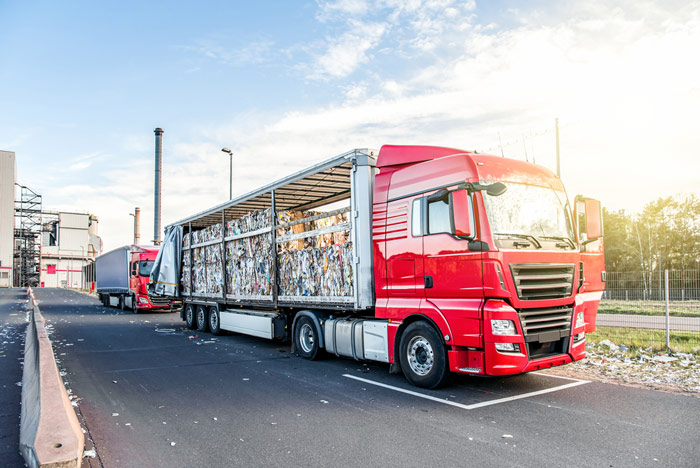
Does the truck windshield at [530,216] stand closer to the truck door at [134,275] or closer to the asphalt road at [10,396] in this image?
the asphalt road at [10,396]

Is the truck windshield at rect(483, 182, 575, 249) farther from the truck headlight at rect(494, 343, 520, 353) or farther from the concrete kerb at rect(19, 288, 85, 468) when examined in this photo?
the concrete kerb at rect(19, 288, 85, 468)

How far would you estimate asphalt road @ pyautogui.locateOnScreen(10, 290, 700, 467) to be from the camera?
4398 mm

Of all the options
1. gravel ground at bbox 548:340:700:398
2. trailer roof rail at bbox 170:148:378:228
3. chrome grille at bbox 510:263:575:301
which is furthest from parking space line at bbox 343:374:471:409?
trailer roof rail at bbox 170:148:378:228

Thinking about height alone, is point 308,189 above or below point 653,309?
above

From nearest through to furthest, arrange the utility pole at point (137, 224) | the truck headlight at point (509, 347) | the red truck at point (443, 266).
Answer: the truck headlight at point (509, 347)
the red truck at point (443, 266)
the utility pole at point (137, 224)

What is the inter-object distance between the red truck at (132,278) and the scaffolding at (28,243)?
59.0 metres

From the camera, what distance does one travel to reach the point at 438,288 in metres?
6.73

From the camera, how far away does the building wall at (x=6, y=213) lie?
70250mm

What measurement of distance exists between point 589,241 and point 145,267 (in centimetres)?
2239

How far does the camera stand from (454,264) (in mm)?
6523

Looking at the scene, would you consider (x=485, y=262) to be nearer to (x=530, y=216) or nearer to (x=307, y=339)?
(x=530, y=216)

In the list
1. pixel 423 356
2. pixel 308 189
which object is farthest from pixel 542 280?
pixel 308 189

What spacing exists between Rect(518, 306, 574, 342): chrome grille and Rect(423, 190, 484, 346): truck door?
629 millimetres

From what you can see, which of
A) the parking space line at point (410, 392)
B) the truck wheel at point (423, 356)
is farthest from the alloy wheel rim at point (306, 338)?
the truck wheel at point (423, 356)
